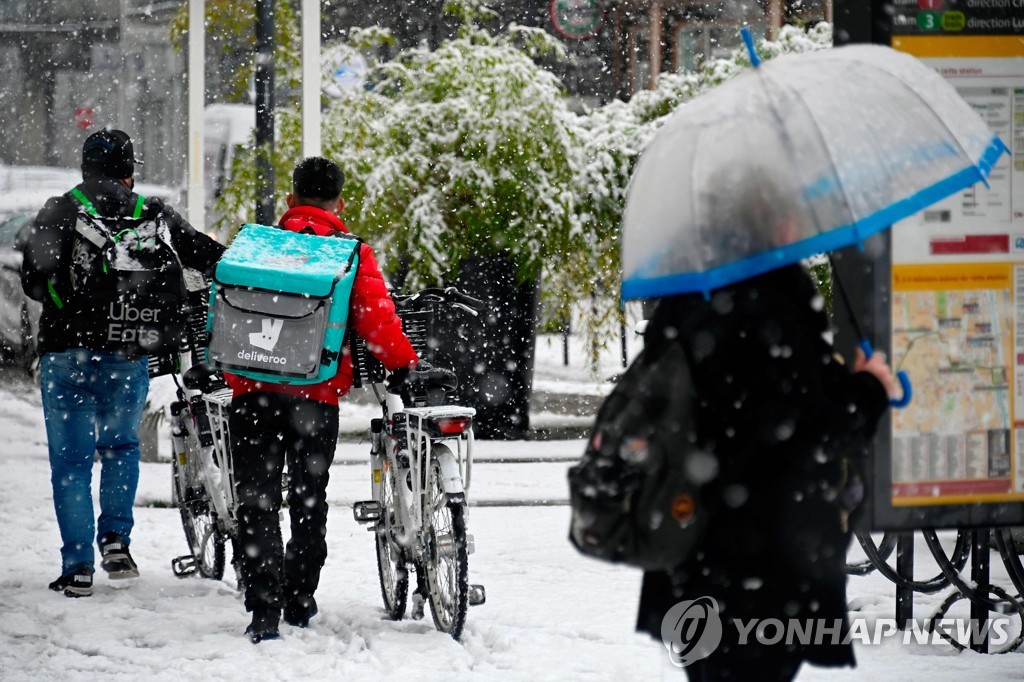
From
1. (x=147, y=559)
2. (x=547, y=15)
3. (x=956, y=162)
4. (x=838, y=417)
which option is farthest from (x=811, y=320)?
(x=547, y=15)

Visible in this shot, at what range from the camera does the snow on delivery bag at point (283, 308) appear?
17.6 feet

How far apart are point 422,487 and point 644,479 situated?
315 cm

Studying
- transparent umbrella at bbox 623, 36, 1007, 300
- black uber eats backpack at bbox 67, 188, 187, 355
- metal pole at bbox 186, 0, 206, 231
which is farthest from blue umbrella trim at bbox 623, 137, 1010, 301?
metal pole at bbox 186, 0, 206, 231

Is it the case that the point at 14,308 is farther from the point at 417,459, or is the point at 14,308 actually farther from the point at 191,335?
the point at 417,459

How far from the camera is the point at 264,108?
8.67 m

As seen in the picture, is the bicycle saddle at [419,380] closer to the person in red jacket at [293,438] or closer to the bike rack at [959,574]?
the person in red jacket at [293,438]

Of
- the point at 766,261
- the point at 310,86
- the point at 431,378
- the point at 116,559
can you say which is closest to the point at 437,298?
the point at 431,378

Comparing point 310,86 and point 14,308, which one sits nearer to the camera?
point 310,86

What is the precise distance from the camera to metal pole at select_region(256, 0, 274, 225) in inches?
339

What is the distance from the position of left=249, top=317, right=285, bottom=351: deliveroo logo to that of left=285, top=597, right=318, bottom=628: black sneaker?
111 cm

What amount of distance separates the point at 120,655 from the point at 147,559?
1.87 m

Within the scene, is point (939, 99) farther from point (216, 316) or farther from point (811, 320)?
point (216, 316)

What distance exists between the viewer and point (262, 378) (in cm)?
540

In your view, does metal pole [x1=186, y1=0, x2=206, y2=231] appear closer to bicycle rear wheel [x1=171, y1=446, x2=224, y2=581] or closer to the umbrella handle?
bicycle rear wheel [x1=171, y1=446, x2=224, y2=581]
